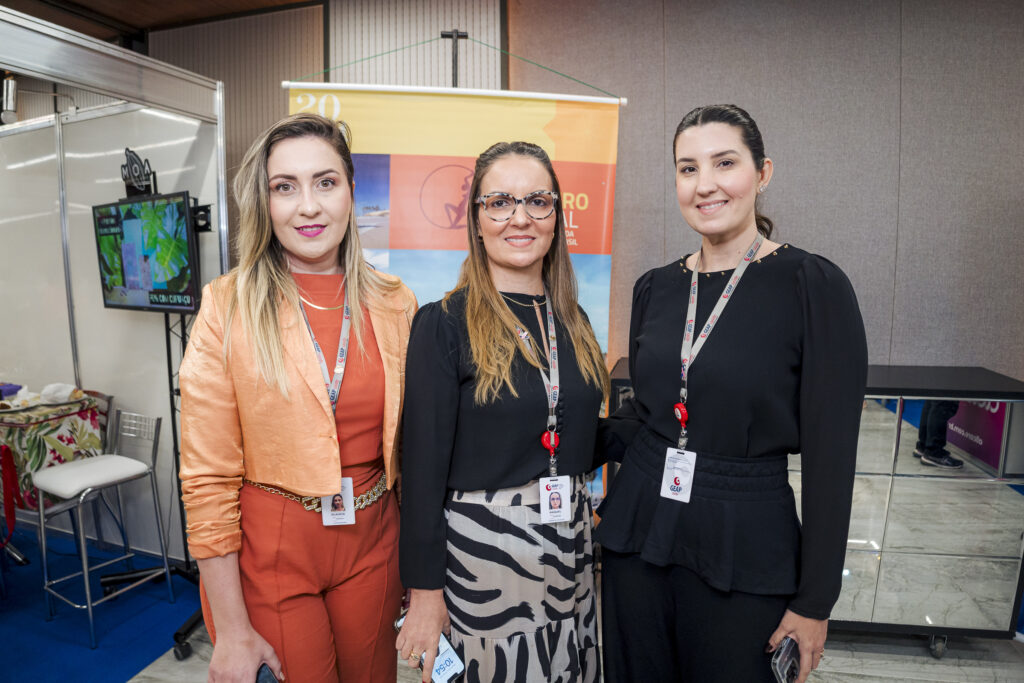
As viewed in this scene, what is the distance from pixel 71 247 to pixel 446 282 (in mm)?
2547

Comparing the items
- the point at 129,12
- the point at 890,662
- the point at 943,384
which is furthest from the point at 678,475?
the point at 129,12

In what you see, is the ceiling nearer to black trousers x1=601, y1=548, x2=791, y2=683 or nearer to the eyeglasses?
the eyeglasses

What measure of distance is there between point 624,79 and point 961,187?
2.02 metres

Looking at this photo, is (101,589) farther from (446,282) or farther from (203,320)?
(203,320)

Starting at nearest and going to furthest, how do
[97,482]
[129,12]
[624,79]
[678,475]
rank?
[678,475] → [97,482] → [624,79] → [129,12]

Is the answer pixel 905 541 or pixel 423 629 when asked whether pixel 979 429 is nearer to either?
pixel 905 541

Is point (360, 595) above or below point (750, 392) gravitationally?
below

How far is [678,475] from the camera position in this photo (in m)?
1.28

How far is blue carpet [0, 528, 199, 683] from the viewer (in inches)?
105

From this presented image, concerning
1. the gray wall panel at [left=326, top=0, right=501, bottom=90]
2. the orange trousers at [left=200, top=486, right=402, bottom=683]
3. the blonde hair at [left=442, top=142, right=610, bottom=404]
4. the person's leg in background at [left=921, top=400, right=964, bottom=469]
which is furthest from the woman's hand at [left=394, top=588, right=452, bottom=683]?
the gray wall panel at [left=326, top=0, right=501, bottom=90]

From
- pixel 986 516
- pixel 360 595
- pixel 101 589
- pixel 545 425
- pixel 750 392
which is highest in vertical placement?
pixel 750 392

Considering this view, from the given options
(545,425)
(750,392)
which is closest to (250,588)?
(545,425)

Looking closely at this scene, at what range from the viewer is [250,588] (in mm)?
1320

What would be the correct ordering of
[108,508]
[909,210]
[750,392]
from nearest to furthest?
[750,392]
[909,210]
[108,508]
